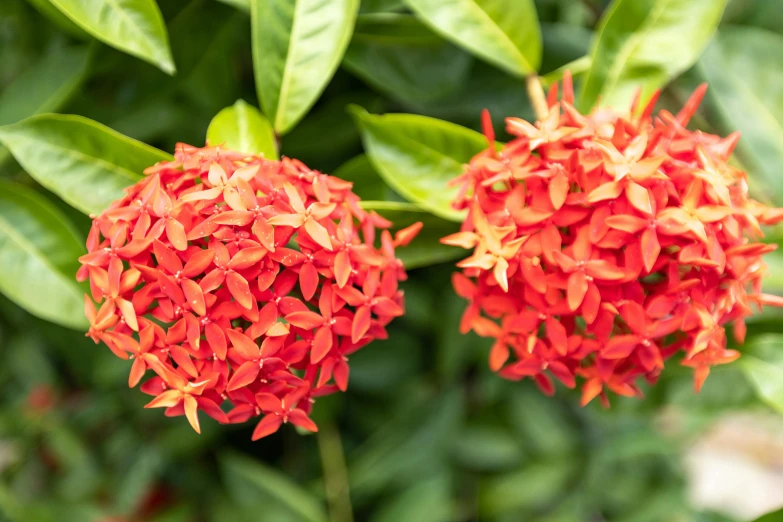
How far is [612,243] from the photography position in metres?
0.88

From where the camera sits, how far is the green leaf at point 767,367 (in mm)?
1082

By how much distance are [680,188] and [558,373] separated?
311 mm

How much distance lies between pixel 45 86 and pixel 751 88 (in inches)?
53.0

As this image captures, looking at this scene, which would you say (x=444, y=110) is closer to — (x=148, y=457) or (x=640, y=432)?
(x=640, y=432)

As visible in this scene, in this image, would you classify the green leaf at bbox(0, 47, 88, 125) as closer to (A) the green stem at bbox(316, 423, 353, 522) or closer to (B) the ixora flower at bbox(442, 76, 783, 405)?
(B) the ixora flower at bbox(442, 76, 783, 405)

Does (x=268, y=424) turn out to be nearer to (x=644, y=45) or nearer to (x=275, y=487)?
(x=275, y=487)

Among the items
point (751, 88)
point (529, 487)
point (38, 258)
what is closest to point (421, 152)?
point (38, 258)

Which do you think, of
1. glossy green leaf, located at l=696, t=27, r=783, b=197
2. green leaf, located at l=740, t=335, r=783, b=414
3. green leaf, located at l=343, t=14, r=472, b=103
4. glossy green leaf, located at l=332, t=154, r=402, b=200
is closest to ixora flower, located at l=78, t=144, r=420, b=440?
glossy green leaf, located at l=332, t=154, r=402, b=200

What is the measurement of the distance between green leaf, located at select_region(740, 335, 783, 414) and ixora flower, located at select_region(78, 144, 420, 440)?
2.09 ft

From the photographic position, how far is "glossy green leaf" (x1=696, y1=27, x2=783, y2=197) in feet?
4.38

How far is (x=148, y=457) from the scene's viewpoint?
1.58 m

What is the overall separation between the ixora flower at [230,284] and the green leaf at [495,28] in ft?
1.32

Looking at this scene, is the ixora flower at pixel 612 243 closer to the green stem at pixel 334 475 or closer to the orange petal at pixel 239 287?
the orange petal at pixel 239 287

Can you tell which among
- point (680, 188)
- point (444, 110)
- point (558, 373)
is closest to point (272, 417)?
point (558, 373)
